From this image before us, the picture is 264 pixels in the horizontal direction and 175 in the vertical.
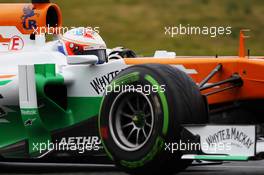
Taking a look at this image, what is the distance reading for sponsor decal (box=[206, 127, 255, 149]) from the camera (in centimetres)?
794

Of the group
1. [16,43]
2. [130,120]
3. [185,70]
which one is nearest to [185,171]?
[185,70]

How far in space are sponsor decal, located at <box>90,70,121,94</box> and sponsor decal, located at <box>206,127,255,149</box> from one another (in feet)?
5.26

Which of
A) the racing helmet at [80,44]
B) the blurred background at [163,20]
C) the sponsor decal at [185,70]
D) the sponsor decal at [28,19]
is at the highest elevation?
the blurred background at [163,20]

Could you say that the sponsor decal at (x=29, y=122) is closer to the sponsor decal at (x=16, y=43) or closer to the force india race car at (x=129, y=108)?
the force india race car at (x=129, y=108)

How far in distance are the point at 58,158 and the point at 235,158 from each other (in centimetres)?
233

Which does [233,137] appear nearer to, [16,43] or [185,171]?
[185,171]

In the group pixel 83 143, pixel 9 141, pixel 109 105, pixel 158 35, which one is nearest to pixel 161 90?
pixel 109 105

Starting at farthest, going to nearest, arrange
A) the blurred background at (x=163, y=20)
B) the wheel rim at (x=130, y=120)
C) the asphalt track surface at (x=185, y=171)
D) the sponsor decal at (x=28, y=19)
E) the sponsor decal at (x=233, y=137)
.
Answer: the blurred background at (x=163, y=20) < the sponsor decal at (x=28, y=19) < the asphalt track surface at (x=185, y=171) < the wheel rim at (x=130, y=120) < the sponsor decal at (x=233, y=137)

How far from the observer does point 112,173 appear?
9758 millimetres

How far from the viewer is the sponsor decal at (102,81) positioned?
934 cm

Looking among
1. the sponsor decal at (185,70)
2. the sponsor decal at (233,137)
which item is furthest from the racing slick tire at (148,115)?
the sponsor decal at (185,70)

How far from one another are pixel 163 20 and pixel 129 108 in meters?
18.1

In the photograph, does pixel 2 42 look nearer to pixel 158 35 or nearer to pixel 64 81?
pixel 64 81

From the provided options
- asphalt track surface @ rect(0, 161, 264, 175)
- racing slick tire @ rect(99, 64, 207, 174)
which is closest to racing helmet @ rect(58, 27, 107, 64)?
asphalt track surface @ rect(0, 161, 264, 175)
